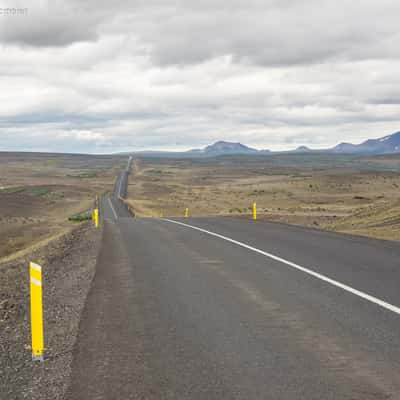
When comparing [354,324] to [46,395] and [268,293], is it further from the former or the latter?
[46,395]

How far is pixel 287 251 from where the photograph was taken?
49.1 ft

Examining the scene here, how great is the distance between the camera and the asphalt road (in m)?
5.26

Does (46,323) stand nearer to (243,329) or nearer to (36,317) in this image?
(36,317)

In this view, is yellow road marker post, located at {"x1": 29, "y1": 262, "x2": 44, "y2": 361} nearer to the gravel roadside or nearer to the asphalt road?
the gravel roadside

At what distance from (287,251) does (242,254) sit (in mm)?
1329

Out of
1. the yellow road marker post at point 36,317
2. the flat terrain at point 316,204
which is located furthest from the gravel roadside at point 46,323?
the flat terrain at point 316,204

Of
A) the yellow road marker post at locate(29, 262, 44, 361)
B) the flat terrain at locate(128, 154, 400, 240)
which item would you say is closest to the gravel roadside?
the yellow road marker post at locate(29, 262, 44, 361)

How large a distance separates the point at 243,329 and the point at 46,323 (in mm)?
3008

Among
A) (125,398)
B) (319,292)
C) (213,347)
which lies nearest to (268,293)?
(319,292)

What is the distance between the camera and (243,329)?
23.7ft

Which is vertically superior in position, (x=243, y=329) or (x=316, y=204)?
(x=243, y=329)

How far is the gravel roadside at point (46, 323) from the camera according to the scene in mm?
5484

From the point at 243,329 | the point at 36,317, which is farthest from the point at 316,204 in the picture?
the point at 36,317

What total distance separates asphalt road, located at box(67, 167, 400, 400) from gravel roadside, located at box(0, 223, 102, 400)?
0.73ft
